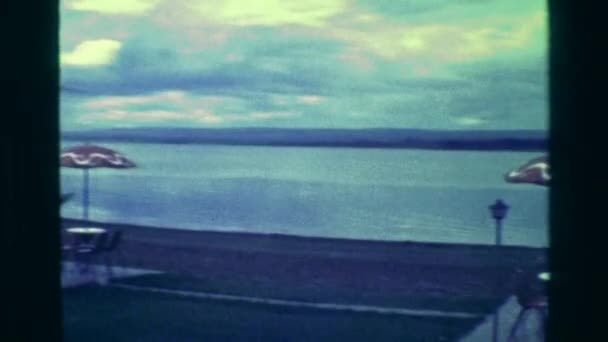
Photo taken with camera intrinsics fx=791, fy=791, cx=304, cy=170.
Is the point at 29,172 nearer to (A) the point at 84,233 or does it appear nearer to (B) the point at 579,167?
(A) the point at 84,233

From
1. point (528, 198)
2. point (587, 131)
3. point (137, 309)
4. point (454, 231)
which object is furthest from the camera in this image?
point (137, 309)

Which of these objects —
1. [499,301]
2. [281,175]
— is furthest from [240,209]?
[499,301]

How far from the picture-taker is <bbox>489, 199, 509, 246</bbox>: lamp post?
5.59ft

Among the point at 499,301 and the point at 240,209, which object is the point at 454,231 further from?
the point at 240,209

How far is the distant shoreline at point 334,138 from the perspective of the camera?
168 cm

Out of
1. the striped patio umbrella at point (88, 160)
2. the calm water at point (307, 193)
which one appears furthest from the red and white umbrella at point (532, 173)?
the striped patio umbrella at point (88, 160)

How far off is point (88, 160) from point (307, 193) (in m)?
0.52

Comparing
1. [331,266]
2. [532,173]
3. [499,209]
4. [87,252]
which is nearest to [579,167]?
[532,173]

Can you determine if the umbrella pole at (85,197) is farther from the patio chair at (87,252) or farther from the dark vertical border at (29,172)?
the dark vertical border at (29,172)

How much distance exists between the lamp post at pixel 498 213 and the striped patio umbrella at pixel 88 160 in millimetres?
860

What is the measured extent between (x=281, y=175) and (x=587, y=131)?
31.2 inches

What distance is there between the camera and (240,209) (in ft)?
6.23

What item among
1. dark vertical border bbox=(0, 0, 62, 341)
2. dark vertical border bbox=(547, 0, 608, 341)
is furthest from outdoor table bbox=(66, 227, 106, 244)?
dark vertical border bbox=(547, 0, 608, 341)

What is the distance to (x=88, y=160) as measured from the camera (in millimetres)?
1838
